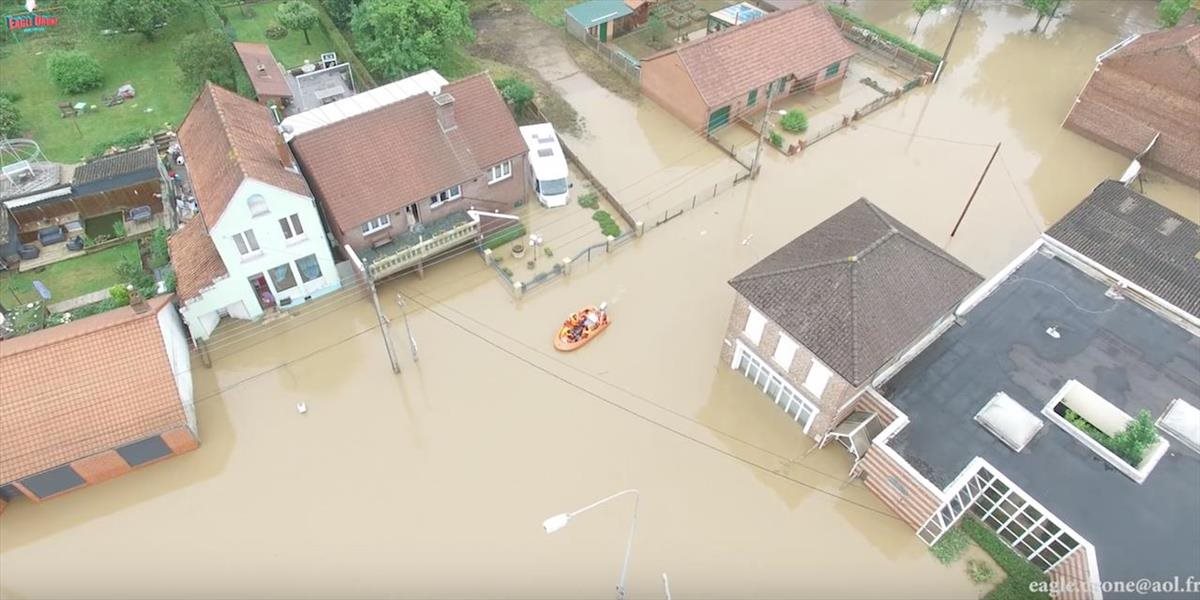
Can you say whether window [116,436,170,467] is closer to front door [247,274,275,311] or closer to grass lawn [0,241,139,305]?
front door [247,274,275,311]

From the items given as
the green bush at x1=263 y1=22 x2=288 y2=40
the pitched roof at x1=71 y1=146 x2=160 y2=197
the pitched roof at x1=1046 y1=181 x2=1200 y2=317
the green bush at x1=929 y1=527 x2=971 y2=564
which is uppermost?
the green bush at x1=263 y1=22 x2=288 y2=40

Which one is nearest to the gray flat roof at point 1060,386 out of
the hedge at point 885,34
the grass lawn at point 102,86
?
the hedge at point 885,34

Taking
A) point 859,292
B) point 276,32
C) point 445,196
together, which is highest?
point 859,292

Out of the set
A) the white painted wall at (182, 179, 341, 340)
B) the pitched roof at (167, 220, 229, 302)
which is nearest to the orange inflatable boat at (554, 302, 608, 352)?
the white painted wall at (182, 179, 341, 340)

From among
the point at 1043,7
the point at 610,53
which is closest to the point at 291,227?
the point at 610,53

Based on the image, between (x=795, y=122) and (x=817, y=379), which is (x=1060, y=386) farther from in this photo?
(x=795, y=122)
